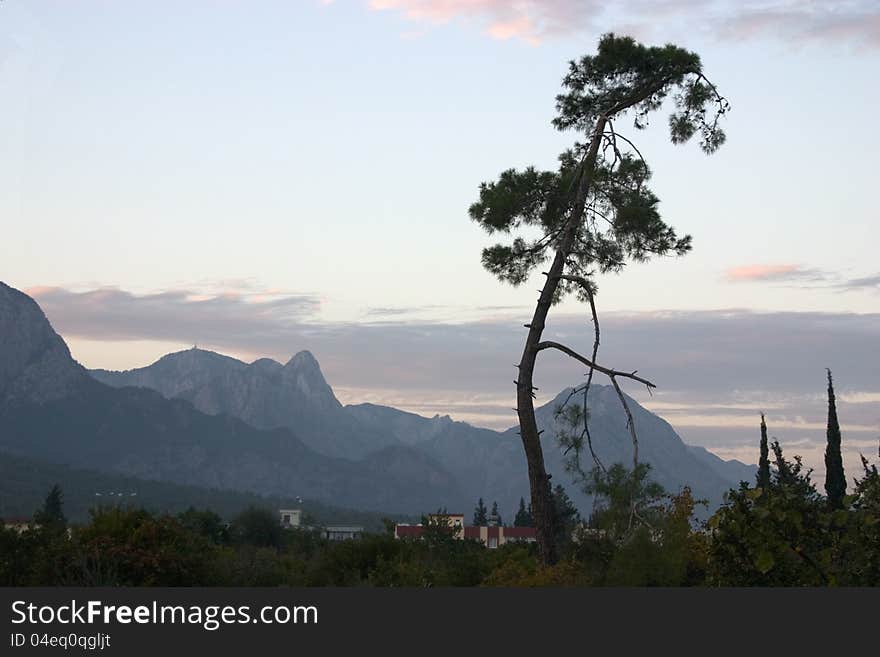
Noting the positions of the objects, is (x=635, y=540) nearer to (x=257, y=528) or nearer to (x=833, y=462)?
(x=833, y=462)

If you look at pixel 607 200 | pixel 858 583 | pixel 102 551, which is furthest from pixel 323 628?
pixel 607 200

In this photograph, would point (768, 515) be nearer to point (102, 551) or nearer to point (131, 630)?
point (131, 630)

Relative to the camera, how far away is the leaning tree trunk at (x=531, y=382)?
70.4 ft

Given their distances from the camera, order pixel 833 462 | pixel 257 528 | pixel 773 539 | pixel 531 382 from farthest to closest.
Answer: pixel 257 528 < pixel 833 462 < pixel 531 382 < pixel 773 539

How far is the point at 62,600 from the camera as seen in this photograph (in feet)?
39.5

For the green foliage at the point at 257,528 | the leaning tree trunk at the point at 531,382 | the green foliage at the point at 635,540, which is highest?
the leaning tree trunk at the point at 531,382

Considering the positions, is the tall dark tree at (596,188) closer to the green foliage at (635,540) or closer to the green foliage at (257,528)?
the green foliage at (635,540)

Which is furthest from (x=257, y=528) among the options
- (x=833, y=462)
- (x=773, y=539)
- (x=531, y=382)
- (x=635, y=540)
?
(x=773, y=539)

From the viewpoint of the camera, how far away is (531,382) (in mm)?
22156

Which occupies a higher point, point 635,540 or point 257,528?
point 635,540

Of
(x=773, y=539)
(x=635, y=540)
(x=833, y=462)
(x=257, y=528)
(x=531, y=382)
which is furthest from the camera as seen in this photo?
(x=257, y=528)

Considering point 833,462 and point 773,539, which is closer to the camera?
point 773,539

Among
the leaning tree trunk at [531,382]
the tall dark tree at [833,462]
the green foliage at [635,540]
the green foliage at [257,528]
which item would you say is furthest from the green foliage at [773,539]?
the green foliage at [257,528]

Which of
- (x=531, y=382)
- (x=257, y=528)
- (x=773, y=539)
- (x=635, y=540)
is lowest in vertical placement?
(x=257, y=528)
